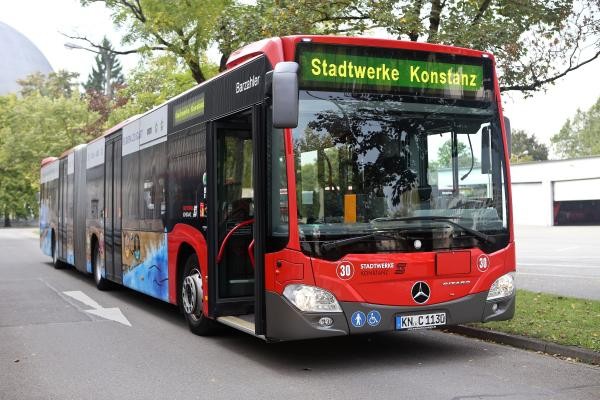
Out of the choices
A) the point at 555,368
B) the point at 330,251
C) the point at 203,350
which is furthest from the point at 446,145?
the point at 203,350

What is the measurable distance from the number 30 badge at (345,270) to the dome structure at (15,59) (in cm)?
10924

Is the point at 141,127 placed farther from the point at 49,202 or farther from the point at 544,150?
the point at 544,150

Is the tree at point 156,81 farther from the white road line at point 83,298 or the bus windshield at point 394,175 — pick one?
the bus windshield at point 394,175

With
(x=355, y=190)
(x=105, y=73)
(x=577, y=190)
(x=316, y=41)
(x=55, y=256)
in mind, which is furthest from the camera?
(x=105, y=73)

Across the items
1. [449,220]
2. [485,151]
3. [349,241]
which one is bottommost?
[349,241]

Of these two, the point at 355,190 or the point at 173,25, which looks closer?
the point at 355,190

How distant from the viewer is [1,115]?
64.2m

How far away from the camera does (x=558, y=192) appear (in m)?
51.8

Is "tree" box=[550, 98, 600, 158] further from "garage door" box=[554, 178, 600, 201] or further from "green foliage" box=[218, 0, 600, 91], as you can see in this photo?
"green foliage" box=[218, 0, 600, 91]

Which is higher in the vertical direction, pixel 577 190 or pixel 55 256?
pixel 577 190

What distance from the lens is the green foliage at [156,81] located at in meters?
19.0

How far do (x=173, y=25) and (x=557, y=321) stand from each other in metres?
11.2

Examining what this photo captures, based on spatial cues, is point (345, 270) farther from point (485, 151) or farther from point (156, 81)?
point (156, 81)

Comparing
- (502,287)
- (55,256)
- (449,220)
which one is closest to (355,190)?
(449,220)
